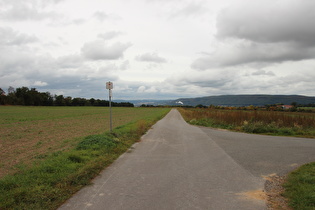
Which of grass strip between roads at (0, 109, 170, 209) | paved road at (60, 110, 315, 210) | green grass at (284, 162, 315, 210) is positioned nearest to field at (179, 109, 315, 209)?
green grass at (284, 162, 315, 210)

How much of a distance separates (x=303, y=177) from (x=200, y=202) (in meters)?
3.12

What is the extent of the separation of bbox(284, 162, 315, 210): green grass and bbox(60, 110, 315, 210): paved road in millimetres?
514

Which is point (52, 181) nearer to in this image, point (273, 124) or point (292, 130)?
point (292, 130)

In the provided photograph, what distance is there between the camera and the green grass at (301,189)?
4098mm

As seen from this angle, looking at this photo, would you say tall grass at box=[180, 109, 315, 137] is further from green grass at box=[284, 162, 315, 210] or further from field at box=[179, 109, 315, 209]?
green grass at box=[284, 162, 315, 210]

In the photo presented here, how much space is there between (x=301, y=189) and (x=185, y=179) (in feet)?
8.28

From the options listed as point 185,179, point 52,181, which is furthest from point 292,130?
point 52,181

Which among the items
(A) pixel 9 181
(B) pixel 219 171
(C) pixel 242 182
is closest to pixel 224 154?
(B) pixel 219 171

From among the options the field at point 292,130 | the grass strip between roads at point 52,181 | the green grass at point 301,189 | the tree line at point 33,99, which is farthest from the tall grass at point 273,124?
the tree line at point 33,99

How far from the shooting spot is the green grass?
161 inches

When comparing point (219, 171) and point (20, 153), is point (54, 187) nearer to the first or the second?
point (219, 171)

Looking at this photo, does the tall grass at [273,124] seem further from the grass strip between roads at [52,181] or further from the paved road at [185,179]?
the grass strip between roads at [52,181]

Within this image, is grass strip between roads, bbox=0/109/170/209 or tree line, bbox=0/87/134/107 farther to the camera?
tree line, bbox=0/87/134/107

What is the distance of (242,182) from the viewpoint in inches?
211
